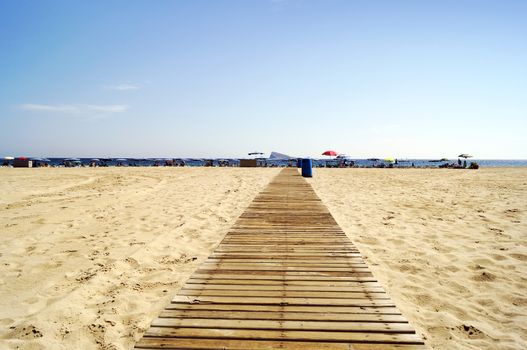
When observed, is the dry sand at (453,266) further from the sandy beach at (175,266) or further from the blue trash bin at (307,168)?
the blue trash bin at (307,168)

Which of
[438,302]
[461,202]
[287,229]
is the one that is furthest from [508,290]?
[461,202]

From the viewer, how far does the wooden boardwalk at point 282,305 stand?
2.15m

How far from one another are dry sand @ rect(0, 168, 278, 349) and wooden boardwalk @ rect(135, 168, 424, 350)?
0.82 meters

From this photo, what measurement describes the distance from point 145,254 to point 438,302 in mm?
4400

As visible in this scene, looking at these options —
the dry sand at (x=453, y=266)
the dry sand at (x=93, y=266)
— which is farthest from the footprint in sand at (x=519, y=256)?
the dry sand at (x=93, y=266)

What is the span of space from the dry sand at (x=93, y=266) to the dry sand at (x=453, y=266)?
294 cm

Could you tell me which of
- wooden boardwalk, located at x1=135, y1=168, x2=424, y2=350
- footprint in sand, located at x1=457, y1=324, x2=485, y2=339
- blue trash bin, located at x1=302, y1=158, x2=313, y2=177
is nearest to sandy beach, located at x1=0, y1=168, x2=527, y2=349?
footprint in sand, located at x1=457, y1=324, x2=485, y2=339

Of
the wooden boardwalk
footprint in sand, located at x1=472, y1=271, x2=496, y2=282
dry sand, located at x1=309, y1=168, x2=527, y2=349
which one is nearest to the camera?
the wooden boardwalk

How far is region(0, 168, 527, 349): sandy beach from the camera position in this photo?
307 centimetres

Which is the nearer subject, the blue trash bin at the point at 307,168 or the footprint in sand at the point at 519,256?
the footprint in sand at the point at 519,256

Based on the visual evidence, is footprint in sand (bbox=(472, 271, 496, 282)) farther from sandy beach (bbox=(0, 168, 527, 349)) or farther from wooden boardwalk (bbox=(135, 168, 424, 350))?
wooden boardwalk (bbox=(135, 168, 424, 350))

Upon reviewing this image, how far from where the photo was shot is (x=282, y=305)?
2645mm

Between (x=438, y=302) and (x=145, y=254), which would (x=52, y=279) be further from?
(x=438, y=302)

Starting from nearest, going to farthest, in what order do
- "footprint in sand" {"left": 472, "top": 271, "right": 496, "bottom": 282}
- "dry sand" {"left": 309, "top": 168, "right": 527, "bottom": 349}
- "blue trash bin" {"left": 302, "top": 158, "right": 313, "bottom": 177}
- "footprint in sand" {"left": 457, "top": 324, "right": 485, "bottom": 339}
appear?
1. "footprint in sand" {"left": 457, "top": 324, "right": 485, "bottom": 339}
2. "dry sand" {"left": 309, "top": 168, "right": 527, "bottom": 349}
3. "footprint in sand" {"left": 472, "top": 271, "right": 496, "bottom": 282}
4. "blue trash bin" {"left": 302, "top": 158, "right": 313, "bottom": 177}
